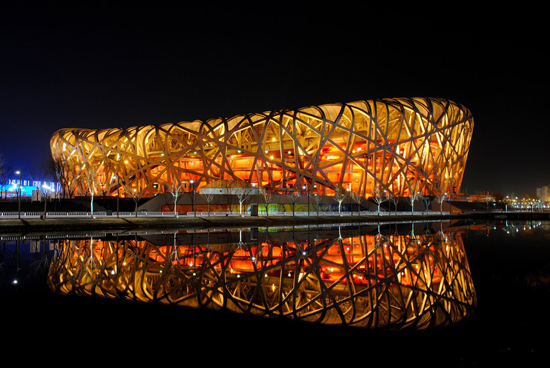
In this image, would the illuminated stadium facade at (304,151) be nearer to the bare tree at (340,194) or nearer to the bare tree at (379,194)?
the bare tree at (379,194)

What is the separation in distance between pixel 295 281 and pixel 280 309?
2688mm

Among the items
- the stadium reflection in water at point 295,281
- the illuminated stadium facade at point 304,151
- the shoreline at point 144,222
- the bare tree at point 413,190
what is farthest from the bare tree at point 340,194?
the stadium reflection in water at point 295,281

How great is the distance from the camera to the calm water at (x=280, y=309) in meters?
5.88

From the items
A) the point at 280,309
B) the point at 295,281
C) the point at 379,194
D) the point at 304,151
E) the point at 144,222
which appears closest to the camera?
the point at 280,309

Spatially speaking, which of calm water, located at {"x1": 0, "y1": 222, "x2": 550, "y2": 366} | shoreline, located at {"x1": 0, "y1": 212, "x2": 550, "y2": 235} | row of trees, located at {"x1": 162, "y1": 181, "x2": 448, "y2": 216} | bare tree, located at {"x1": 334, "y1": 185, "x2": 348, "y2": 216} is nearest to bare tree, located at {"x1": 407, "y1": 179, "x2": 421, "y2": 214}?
row of trees, located at {"x1": 162, "y1": 181, "x2": 448, "y2": 216}

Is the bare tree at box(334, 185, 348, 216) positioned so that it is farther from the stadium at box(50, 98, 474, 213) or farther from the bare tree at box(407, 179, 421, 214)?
the bare tree at box(407, 179, 421, 214)

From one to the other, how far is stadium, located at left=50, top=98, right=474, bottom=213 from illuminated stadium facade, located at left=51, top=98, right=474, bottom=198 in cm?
16

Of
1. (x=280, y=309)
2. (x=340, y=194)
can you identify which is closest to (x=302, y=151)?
(x=340, y=194)

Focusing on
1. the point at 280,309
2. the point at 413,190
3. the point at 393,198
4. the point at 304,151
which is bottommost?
the point at 280,309

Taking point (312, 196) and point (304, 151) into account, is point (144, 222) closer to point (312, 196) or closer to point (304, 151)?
point (312, 196)

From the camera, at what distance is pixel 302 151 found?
2274 inches

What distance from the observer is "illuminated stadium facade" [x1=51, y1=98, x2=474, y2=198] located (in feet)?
184

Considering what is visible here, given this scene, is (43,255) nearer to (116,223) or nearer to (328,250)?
(328,250)

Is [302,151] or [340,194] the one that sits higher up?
[302,151]
